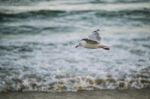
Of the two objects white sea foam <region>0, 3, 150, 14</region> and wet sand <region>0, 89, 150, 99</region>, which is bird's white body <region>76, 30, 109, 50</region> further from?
wet sand <region>0, 89, 150, 99</region>

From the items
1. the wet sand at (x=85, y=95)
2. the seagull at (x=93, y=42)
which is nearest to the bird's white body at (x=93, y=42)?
the seagull at (x=93, y=42)

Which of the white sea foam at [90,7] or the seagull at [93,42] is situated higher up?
the white sea foam at [90,7]

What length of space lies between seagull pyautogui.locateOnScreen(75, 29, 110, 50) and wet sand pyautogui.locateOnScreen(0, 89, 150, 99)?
0.29 metres

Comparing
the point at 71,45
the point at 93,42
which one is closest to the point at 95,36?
the point at 93,42

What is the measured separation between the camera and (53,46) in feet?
5.30

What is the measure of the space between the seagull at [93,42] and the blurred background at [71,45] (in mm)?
28

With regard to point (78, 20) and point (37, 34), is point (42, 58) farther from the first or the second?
point (78, 20)

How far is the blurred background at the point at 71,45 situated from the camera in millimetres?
1586

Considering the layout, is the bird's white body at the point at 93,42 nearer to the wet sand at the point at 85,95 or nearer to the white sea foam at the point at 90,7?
the white sea foam at the point at 90,7

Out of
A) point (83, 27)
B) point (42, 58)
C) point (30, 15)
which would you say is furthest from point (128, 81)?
point (30, 15)

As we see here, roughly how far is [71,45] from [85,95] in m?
0.33

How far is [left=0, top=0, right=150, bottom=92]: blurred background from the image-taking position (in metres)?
1.59

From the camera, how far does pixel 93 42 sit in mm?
1596

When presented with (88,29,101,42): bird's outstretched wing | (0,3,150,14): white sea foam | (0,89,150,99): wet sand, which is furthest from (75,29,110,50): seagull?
(0,89,150,99): wet sand
